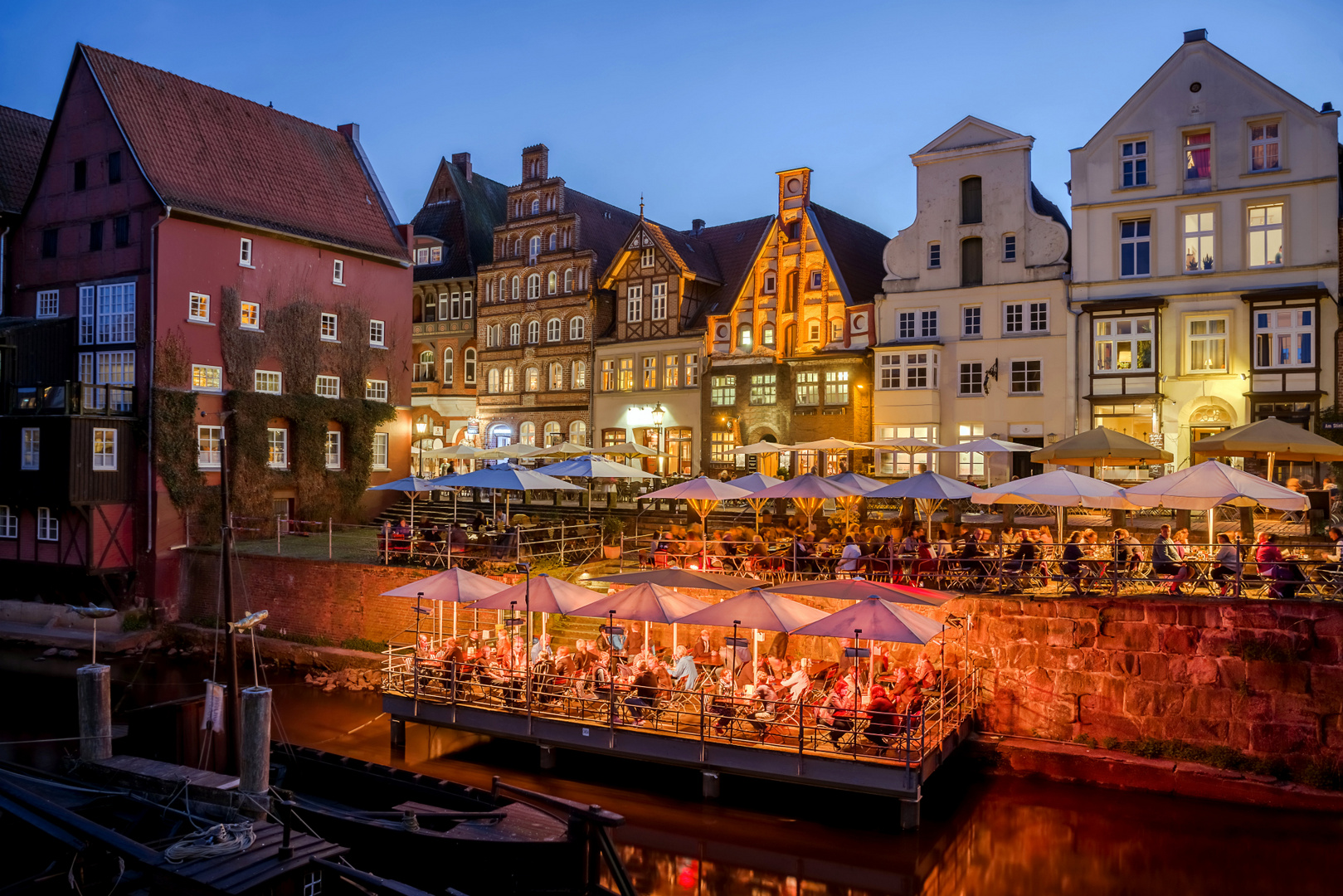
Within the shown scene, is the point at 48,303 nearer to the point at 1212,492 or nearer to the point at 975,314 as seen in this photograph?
the point at 975,314

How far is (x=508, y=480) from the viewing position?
80.0 ft

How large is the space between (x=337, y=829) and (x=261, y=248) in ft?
83.9

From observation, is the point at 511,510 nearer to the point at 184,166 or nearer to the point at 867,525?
the point at 867,525

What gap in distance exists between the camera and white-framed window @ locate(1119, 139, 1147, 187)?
2941cm

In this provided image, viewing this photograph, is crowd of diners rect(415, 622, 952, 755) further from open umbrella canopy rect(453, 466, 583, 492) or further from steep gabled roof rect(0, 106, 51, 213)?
steep gabled roof rect(0, 106, 51, 213)

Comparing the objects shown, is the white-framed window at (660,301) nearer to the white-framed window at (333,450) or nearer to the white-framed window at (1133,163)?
the white-framed window at (333,450)

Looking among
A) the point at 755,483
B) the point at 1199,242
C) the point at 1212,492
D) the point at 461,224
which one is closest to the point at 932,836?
the point at 1212,492

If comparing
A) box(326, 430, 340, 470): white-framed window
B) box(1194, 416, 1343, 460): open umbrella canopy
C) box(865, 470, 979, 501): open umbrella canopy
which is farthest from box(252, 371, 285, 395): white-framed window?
box(1194, 416, 1343, 460): open umbrella canopy

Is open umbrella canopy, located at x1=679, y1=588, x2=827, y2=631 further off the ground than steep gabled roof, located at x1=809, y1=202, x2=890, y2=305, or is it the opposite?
steep gabled roof, located at x1=809, y1=202, x2=890, y2=305

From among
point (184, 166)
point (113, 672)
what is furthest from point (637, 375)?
point (113, 672)

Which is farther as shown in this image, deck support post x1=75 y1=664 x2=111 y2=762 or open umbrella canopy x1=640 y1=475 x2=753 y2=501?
open umbrella canopy x1=640 y1=475 x2=753 y2=501

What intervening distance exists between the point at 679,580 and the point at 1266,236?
20.9 metres

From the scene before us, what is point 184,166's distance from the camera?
32531 mm

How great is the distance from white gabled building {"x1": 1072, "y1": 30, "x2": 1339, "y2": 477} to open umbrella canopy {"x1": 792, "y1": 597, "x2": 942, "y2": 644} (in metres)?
16.0
